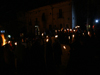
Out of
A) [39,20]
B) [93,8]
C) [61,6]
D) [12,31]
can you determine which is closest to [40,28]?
[39,20]

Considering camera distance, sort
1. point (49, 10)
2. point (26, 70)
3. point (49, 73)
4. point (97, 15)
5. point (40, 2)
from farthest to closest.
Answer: point (40, 2)
point (49, 10)
point (97, 15)
point (26, 70)
point (49, 73)

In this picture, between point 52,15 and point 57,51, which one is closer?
point 57,51

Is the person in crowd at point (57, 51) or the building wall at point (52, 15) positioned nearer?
the person in crowd at point (57, 51)

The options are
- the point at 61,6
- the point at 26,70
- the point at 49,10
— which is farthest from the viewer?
the point at 49,10

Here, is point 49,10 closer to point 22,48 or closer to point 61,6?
point 61,6

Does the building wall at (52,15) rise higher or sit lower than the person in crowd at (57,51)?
higher

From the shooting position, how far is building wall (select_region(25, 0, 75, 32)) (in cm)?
2142

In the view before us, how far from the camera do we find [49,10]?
24531 mm

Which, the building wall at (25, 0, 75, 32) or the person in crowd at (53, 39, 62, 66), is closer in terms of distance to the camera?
the person in crowd at (53, 39, 62, 66)

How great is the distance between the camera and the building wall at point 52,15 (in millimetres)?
21422

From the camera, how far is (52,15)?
950 inches

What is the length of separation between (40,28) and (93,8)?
12507mm

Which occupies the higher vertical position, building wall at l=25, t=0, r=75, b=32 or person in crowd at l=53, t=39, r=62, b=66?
building wall at l=25, t=0, r=75, b=32

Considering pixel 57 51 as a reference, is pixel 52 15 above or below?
above
